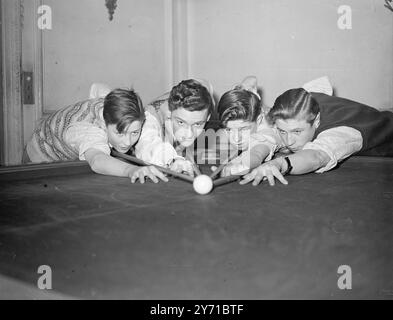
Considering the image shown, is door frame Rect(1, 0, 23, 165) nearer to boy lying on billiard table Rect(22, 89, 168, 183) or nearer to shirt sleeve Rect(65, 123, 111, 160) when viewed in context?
boy lying on billiard table Rect(22, 89, 168, 183)

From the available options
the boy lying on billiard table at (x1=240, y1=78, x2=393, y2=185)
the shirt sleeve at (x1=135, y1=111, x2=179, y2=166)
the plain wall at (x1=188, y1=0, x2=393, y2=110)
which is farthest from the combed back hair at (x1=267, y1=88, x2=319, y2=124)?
the plain wall at (x1=188, y1=0, x2=393, y2=110)

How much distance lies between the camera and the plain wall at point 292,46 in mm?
3262

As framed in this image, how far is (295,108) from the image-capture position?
212 cm

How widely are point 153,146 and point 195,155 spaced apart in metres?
0.79

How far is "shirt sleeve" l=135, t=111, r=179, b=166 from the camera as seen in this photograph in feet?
6.49

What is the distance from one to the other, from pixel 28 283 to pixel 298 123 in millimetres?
1674

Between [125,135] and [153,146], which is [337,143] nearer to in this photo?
[153,146]

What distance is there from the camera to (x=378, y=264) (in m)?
0.78

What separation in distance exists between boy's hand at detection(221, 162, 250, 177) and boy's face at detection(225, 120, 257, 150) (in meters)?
0.51

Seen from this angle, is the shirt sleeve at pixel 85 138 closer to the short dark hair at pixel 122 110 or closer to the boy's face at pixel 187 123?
the short dark hair at pixel 122 110

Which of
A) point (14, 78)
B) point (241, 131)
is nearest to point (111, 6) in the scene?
point (14, 78)
